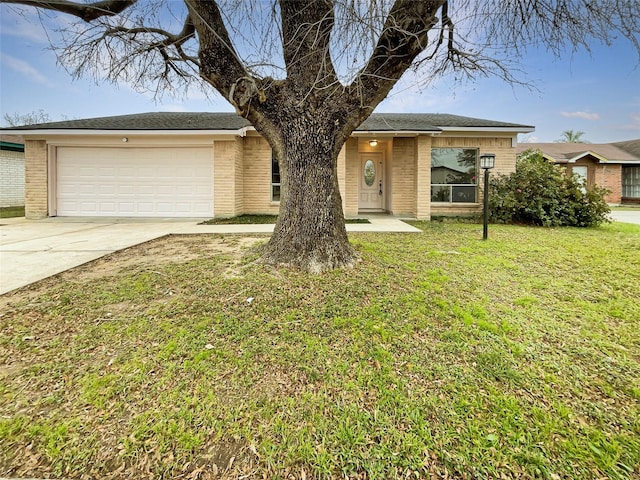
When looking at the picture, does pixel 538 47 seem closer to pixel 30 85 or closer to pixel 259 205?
pixel 259 205

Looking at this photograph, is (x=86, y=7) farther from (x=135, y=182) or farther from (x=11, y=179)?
(x=11, y=179)

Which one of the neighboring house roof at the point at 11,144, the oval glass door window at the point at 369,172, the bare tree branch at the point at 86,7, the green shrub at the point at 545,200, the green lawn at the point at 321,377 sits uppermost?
the neighboring house roof at the point at 11,144

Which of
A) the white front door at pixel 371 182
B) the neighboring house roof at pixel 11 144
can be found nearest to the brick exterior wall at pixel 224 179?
the white front door at pixel 371 182

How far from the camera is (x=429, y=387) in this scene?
2.29 metres

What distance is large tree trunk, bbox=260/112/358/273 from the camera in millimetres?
4426

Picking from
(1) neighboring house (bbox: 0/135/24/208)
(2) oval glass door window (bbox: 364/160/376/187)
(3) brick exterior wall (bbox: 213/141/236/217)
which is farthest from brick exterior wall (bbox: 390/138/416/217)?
(1) neighboring house (bbox: 0/135/24/208)

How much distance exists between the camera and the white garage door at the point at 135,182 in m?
11.2

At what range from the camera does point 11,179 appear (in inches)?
622

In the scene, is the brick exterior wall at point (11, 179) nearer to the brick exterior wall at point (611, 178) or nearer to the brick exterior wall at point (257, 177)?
the brick exterior wall at point (257, 177)

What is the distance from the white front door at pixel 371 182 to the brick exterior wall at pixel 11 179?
56.3ft

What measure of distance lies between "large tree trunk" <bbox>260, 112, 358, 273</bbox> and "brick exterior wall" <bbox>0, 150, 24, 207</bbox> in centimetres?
1833

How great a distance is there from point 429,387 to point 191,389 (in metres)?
1.71

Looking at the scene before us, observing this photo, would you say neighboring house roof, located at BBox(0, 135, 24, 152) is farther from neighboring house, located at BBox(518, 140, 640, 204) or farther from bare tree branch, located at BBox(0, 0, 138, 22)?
neighboring house, located at BBox(518, 140, 640, 204)

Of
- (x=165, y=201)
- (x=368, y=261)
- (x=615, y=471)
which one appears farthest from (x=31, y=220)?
(x=615, y=471)
